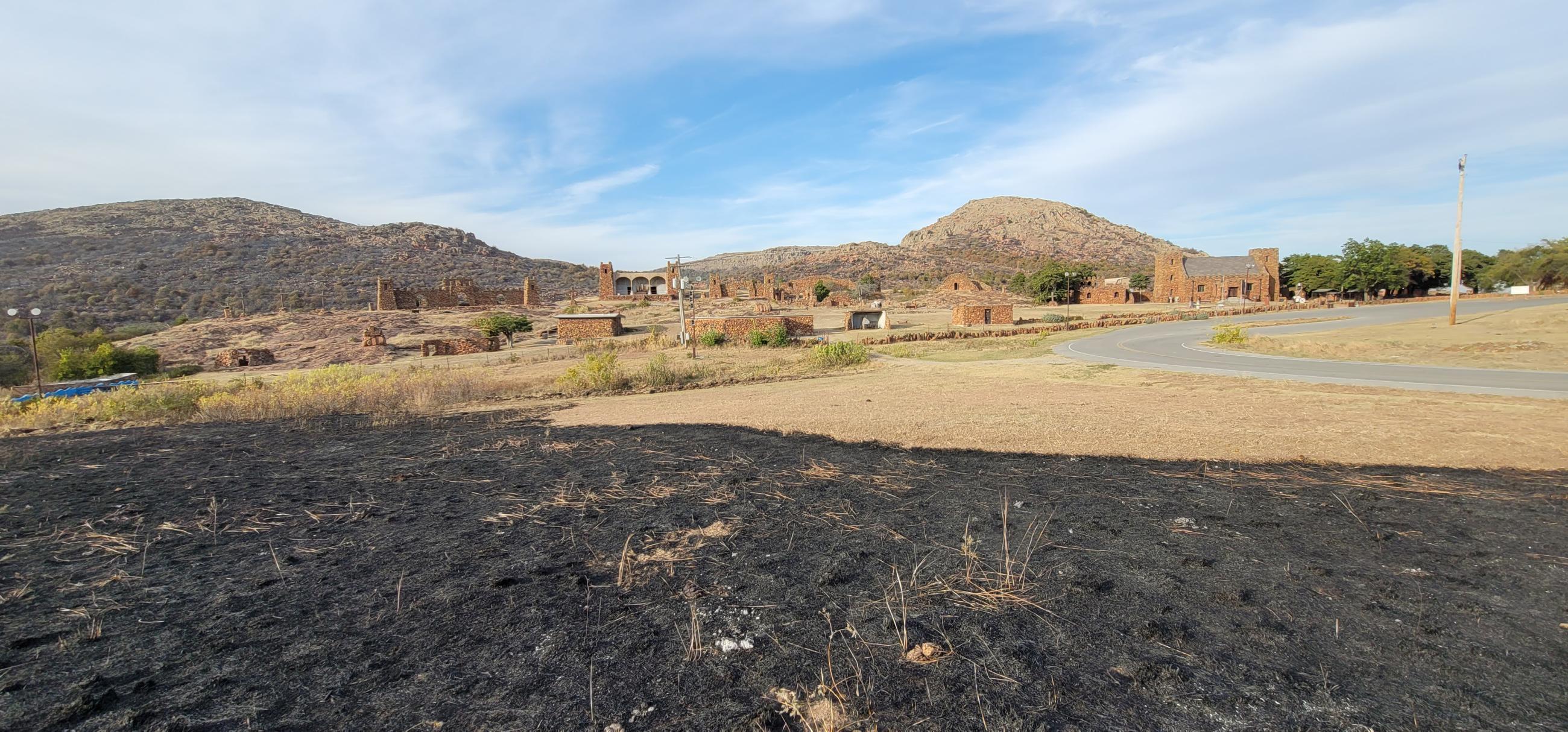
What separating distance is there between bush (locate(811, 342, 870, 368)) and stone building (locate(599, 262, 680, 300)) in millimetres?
44701

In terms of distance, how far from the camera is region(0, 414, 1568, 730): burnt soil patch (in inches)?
102

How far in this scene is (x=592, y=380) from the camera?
652 inches

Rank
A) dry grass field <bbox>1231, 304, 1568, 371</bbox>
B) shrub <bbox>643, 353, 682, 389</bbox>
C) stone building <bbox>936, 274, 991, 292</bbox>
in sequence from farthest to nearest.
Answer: stone building <bbox>936, 274, 991, 292</bbox> → shrub <bbox>643, 353, 682, 389</bbox> → dry grass field <bbox>1231, 304, 1568, 371</bbox>

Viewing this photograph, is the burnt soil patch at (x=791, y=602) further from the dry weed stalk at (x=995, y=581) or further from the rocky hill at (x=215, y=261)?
the rocky hill at (x=215, y=261)

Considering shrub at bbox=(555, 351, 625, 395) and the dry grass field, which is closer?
the dry grass field

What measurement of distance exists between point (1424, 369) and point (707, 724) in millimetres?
19542

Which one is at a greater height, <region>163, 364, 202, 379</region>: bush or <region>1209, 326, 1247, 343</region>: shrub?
<region>1209, 326, 1247, 343</region>: shrub

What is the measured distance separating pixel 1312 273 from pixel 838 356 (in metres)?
66.4

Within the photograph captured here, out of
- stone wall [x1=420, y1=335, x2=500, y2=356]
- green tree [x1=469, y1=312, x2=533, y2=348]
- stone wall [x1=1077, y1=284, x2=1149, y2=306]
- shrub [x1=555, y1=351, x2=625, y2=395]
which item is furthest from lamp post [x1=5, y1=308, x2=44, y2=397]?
stone wall [x1=1077, y1=284, x2=1149, y2=306]

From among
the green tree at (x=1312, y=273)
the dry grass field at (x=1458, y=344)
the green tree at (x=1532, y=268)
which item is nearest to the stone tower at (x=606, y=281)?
the dry grass field at (x=1458, y=344)

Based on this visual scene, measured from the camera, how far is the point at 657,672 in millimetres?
2832

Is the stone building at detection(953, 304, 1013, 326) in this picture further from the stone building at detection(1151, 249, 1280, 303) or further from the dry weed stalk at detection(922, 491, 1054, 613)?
the dry weed stalk at detection(922, 491, 1054, 613)

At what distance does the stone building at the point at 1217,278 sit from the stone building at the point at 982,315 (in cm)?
3361

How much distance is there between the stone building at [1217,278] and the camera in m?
60.6
